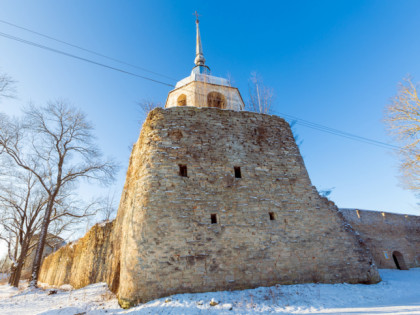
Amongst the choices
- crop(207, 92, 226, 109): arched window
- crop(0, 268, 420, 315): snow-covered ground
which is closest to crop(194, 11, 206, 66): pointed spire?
crop(207, 92, 226, 109): arched window

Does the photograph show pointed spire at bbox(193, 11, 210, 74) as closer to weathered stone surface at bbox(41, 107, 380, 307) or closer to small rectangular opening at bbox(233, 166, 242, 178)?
weathered stone surface at bbox(41, 107, 380, 307)

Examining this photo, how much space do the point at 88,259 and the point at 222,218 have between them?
8023 mm

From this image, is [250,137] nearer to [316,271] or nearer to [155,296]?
[316,271]

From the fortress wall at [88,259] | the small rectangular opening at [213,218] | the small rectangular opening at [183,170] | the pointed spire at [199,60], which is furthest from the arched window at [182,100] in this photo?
the small rectangular opening at [213,218]

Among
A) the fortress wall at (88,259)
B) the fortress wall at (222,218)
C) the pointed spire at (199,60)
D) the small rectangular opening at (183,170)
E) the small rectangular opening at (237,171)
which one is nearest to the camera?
the fortress wall at (222,218)

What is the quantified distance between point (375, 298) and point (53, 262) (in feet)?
67.2

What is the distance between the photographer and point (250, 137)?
29.9 ft

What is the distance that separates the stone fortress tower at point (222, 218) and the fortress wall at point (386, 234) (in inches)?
272

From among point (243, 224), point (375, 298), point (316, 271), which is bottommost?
point (375, 298)

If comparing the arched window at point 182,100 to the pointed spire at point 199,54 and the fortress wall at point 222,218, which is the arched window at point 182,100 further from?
the pointed spire at point 199,54

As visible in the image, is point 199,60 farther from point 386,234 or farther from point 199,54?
point 386,234

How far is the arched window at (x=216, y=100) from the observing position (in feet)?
42.0

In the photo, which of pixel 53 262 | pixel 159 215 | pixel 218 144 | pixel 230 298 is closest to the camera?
pixel 230 298

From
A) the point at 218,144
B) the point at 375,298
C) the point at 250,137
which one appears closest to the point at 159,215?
the point at 218,144
